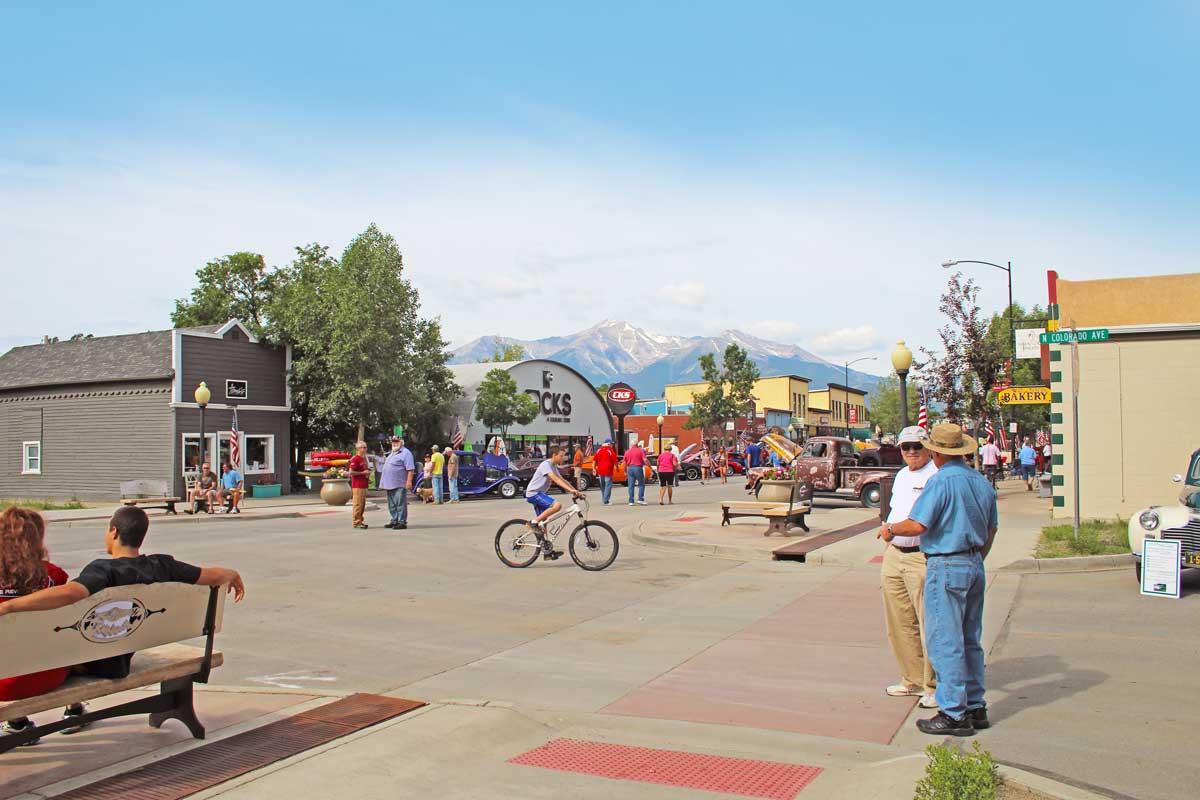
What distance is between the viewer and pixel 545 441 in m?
56.9

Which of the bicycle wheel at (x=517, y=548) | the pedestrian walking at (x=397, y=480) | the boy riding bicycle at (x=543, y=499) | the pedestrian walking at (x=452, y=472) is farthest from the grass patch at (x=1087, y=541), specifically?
the pedestrian walking at (x=452, y=472)

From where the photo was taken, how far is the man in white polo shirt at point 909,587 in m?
6.33

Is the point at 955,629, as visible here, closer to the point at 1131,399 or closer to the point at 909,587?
the point at 909,587

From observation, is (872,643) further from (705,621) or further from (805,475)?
(805,475)

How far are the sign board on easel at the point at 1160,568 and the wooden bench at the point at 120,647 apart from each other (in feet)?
31.7

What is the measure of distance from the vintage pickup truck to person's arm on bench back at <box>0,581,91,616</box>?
20206 mm

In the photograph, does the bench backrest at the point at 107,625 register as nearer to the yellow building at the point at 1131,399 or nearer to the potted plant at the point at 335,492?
the yellow building at the point at 1131,399

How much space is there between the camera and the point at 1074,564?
1269cm

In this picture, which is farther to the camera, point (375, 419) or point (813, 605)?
point (375, 419)

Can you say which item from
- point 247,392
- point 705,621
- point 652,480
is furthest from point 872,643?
point 652,480

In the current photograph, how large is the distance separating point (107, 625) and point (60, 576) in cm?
54

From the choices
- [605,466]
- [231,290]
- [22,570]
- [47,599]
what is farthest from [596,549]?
[231,290]

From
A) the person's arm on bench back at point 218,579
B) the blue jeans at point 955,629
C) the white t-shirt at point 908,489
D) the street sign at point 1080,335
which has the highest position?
the street sign at point 1080,335

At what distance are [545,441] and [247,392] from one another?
24529mm
